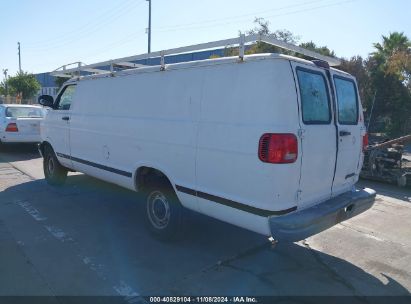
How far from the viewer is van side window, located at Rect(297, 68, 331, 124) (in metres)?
3.67

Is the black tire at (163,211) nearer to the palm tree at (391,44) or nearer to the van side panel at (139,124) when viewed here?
the van side panel at (139,124)

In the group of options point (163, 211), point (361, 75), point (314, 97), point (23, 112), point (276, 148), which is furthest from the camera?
point (361, 75)

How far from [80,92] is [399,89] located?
772 inches

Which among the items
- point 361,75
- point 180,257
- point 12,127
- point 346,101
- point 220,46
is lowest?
point 180,257

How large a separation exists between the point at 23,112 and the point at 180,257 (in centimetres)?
940

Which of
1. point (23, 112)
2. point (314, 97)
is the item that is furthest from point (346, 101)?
point (23, 112)

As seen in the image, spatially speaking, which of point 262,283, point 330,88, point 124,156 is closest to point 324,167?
point 330,88

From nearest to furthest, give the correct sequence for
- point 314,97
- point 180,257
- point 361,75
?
point 314,97 → point 180,257 → point 361,75

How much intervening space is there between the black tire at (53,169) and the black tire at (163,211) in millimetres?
3169

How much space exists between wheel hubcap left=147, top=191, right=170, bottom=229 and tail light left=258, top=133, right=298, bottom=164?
174cm

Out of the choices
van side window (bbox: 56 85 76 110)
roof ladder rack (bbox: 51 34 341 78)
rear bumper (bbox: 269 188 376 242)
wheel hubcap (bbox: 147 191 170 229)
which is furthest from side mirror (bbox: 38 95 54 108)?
rear bumper (bbox: 269 188 376 242)

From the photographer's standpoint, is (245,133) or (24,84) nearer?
(245,133)

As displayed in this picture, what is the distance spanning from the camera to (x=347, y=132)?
13.9 feet

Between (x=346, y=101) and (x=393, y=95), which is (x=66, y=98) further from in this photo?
(x=393, y=95)
